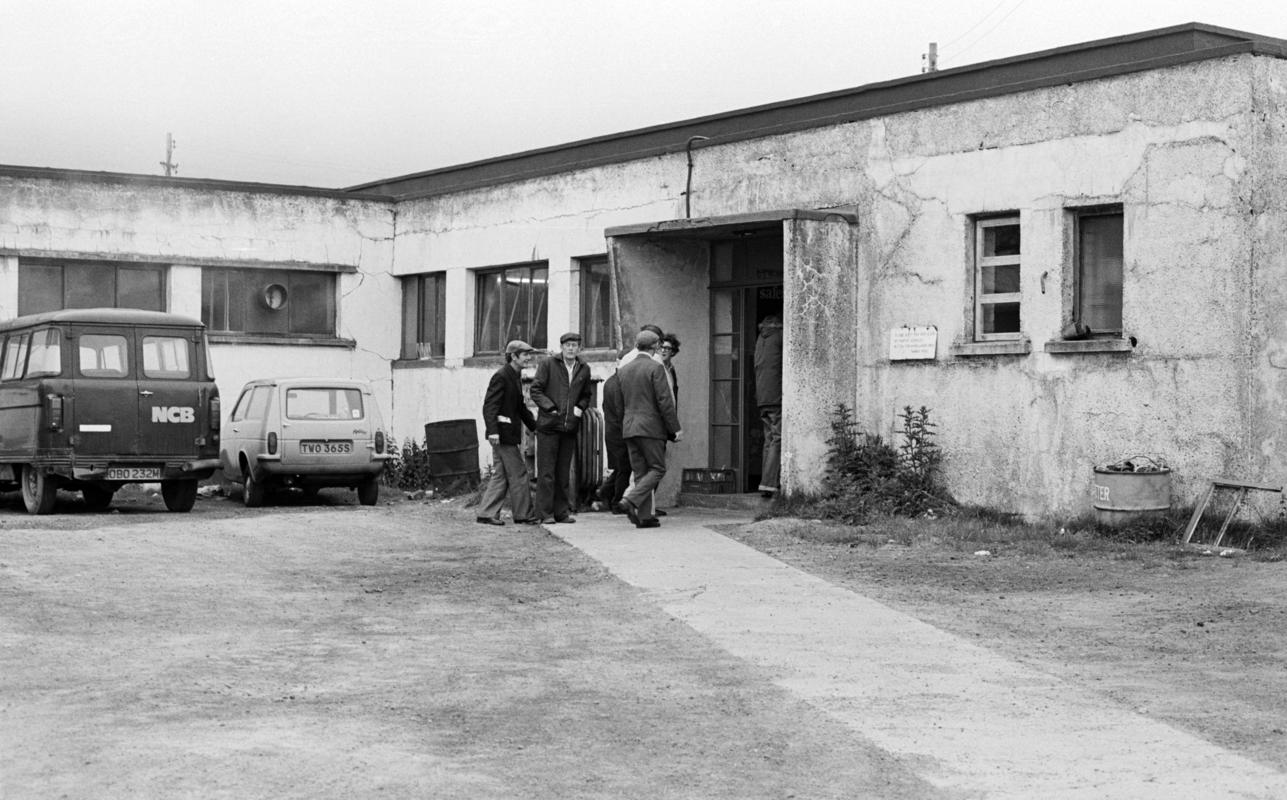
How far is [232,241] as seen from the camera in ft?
79.4

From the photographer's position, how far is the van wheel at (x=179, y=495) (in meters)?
19.4

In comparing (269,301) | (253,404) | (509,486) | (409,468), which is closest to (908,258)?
(509,486)

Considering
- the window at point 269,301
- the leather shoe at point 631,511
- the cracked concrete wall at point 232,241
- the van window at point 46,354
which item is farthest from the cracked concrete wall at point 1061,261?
the window at point 269,301

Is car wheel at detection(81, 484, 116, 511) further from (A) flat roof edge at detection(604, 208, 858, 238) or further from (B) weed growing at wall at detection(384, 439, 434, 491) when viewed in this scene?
(A) flat roof edge at detection(604, 208, 858, 238)

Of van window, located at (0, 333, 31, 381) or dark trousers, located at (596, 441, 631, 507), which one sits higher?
van window, located at (0, 333, 31, 381)

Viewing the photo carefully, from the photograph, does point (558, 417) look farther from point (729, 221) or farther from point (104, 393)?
point (104, 393)

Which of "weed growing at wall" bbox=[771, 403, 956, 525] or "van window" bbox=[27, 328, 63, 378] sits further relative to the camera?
"van window" bbox=[27, 328, 63, 378]

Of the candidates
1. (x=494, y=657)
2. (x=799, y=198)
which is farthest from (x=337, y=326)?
(x=494, y=657)

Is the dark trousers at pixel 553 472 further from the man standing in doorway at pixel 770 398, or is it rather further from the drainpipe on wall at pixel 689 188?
the drainpipe on wall at pixel 689 188

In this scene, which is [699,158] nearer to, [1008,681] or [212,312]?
[212,312]

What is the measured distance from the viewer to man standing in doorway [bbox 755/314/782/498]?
17734 millimetres

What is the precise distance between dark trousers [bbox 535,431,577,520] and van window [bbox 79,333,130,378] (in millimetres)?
5394

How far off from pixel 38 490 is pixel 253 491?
2.69m

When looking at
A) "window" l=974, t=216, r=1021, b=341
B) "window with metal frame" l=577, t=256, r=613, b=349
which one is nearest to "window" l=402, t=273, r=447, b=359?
"window with metal frame" l=577, t=256, r=613, b=349
